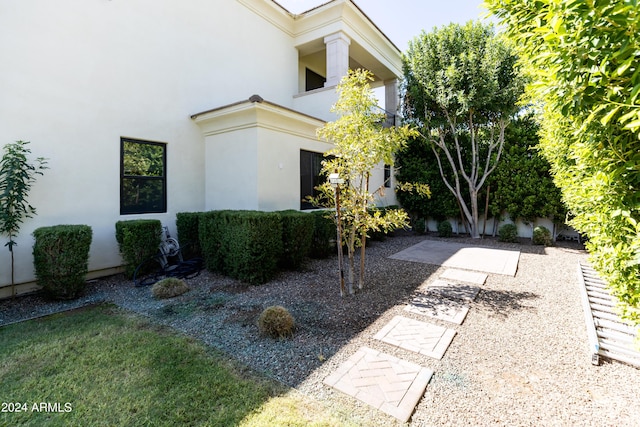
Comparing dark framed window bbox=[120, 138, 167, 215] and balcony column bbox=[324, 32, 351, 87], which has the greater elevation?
balcony column bbox=[324, 32, 351, 87]

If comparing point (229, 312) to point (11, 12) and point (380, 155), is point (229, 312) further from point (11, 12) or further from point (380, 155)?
point (11, 12)

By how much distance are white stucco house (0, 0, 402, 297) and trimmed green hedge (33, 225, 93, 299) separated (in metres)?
0.81

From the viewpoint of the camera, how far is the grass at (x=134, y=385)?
2.55 metres

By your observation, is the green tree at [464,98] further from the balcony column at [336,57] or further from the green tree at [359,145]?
the green tree at [359,145]

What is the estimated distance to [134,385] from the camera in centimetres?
297

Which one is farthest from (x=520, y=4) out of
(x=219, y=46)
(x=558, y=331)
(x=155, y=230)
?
(x=219, y=46)

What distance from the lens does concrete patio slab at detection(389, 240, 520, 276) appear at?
23.7 ft

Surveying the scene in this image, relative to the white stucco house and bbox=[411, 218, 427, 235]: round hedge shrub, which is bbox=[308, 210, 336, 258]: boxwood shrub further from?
bbox=[411, 218, 427, 235]: round hedge shrub

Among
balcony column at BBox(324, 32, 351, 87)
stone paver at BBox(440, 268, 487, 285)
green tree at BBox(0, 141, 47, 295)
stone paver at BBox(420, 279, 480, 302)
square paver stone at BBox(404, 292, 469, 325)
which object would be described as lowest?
square paver stone at BBox(404, 292, 469, 325)

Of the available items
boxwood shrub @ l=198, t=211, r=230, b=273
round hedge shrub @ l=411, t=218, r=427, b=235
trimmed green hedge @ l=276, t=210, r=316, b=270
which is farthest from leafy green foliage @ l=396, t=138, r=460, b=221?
boxwood shrub @ l=198, t=211, r=230, b=273

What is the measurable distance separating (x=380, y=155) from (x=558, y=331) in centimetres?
361

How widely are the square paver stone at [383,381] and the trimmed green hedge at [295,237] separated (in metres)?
3.71

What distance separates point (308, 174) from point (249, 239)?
13.1ft

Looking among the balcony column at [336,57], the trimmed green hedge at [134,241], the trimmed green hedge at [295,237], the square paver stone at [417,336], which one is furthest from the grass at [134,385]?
the balcony column at [336,57]
